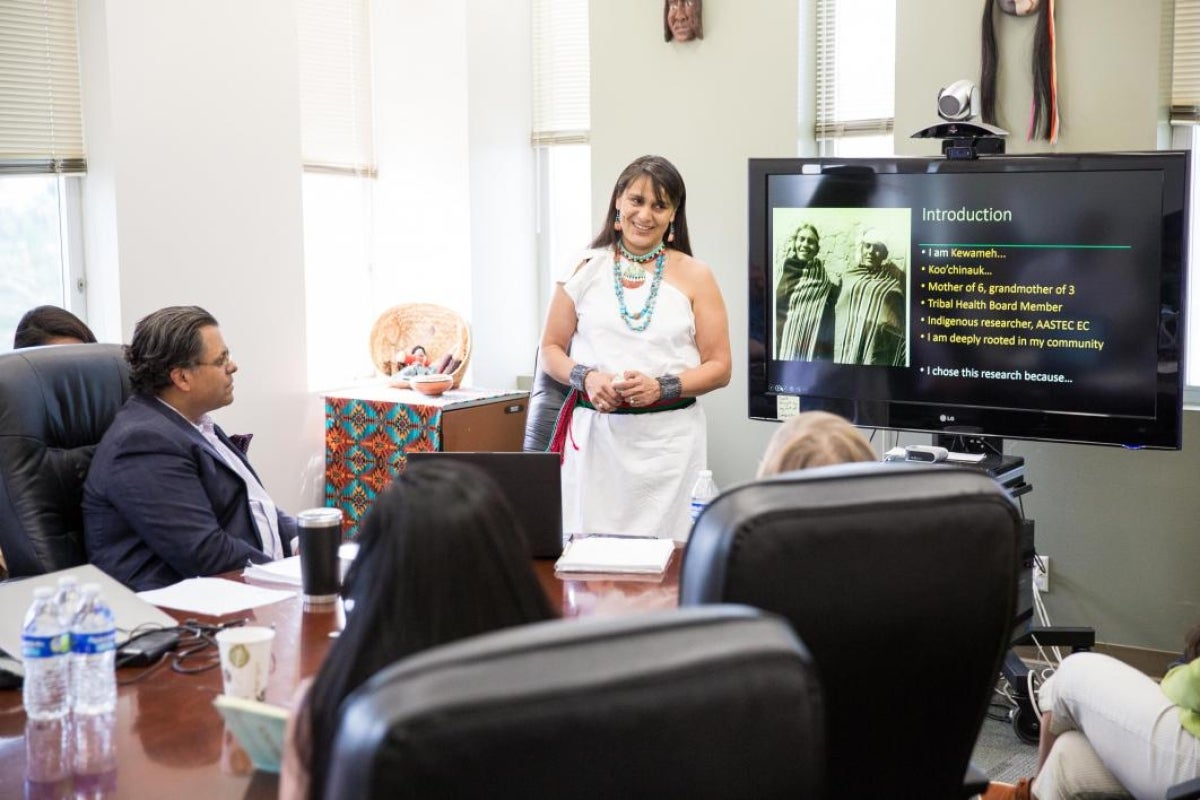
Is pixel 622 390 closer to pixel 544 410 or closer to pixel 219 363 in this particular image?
pixel 544 410

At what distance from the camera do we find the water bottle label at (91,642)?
5.79 ft

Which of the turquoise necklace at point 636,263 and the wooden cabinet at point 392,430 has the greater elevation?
the turquoise necklace at point 636,263

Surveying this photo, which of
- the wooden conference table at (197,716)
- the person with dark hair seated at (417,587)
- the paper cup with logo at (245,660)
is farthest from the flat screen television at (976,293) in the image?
the person with dark hair seated at (417,587)

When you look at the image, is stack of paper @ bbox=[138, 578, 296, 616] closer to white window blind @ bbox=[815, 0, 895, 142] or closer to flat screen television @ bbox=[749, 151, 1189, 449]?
flat screen television @ bbox=[749, 151, 1189, 449]

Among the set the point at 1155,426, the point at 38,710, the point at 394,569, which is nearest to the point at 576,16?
the point at 1155,426

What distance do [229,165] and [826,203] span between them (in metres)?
2.10

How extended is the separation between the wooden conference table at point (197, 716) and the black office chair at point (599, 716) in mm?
734

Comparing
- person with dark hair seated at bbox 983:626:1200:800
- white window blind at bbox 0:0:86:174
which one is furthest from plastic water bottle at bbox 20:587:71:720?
white window blind at bbox 0:0:86:174

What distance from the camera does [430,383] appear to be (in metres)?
4.97

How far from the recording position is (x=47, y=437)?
2.71m

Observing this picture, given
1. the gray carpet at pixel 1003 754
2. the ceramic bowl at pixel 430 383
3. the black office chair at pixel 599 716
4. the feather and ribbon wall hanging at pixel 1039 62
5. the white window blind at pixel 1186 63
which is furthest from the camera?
the ceramic bowl at pixel 430 383

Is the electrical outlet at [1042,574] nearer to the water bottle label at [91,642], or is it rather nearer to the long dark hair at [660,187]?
the long dark hair at [660,187]

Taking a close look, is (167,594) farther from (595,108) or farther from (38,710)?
(595,108)

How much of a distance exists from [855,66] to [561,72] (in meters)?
Result: 1.33
